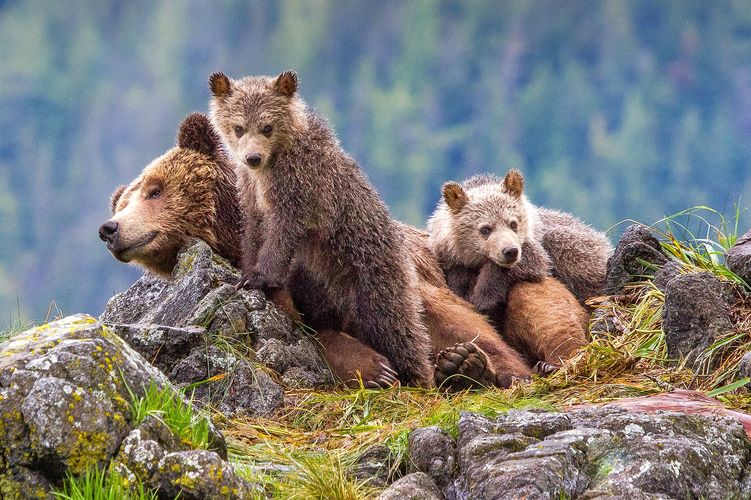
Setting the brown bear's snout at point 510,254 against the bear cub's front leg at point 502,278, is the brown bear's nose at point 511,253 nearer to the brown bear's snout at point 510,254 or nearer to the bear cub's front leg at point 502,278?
the brown bear's snout at point 510,254

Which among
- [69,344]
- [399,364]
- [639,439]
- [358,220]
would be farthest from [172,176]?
[639,439]

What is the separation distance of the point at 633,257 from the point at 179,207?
3496mm

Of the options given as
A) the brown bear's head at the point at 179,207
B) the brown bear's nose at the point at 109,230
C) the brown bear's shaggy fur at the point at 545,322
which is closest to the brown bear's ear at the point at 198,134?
the brown bear's head at the point at 179,207

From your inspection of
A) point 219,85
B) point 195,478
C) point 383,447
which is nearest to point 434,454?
point 383,447

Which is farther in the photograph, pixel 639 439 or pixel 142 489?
pixel 639 439

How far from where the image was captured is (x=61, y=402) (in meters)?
3.49

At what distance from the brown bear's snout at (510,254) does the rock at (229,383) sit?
7.62 ft

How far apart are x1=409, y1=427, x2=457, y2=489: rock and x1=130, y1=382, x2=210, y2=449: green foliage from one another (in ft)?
2.94

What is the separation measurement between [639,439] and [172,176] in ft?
13.2

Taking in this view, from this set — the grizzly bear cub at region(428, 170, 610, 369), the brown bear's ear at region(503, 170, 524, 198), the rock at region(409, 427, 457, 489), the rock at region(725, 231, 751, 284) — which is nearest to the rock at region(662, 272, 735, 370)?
the rock at region(725, 231, 751, 284)

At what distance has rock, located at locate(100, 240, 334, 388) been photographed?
585cm

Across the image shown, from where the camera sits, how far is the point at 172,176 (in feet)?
22.1

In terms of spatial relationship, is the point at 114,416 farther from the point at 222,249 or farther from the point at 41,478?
the point at 222,249

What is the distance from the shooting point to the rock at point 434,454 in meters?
3.99
